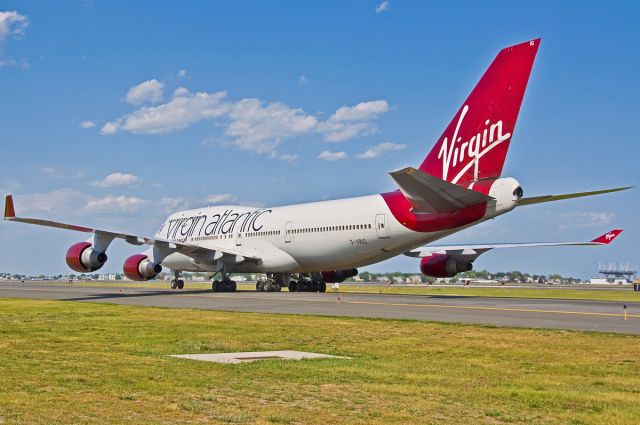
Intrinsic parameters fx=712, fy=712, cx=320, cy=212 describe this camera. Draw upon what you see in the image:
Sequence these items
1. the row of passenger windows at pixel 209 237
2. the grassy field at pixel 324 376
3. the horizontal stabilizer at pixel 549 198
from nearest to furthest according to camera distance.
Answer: the grassy field at pixel 324 376, the horizontal stabilizer at pixel 549 198, the row of passenger windows at pixel 209 237

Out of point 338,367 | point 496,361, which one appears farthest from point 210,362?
point 496,361

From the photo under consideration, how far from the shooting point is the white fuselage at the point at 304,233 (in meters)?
36.3

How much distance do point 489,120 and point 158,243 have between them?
937 inches

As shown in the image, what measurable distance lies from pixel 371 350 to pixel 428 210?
1779cm

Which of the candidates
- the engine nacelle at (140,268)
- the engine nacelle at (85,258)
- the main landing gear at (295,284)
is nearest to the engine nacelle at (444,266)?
the main landing gear at (295,284)

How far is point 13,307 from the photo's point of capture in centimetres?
2947

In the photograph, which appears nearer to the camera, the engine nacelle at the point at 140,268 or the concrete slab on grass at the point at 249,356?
the concrete slab on grass at the point at 249,356

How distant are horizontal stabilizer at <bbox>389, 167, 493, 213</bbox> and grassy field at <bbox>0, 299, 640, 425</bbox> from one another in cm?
902

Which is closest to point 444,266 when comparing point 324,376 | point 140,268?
point 140,268

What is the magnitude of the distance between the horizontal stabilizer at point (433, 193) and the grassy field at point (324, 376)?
9.02 meters

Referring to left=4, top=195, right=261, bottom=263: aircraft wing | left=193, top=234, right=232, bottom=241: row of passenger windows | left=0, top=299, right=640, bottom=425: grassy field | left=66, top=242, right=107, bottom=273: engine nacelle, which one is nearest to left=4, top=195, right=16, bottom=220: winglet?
left=4, top=195, right=261, bottom=263: aircraft wing

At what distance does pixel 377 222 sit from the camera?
37062mm

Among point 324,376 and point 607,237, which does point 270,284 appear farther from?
point 324,376

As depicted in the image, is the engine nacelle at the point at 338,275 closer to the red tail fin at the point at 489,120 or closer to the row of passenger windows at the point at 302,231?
the row of passenger windows at the point at 302,231
